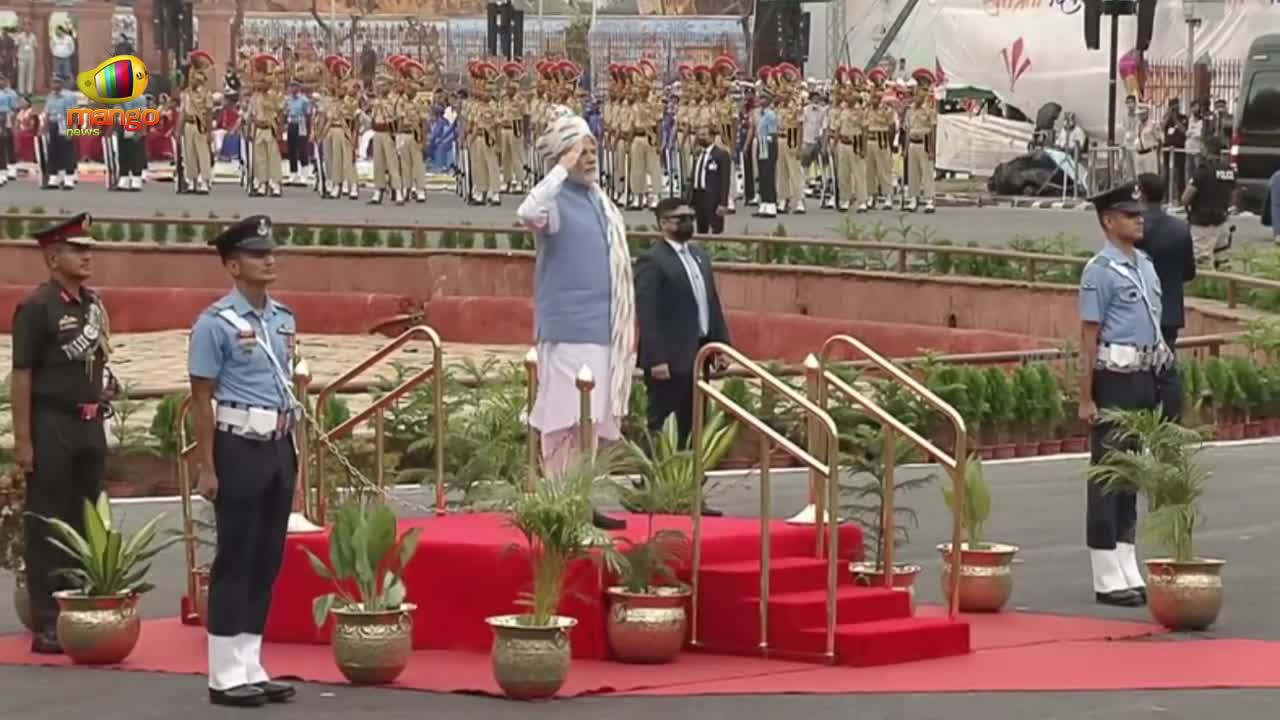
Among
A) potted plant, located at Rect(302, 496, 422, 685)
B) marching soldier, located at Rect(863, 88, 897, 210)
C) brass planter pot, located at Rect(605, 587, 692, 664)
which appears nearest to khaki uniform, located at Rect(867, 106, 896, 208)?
marching soldier, located at Rect(863, 88, 897, 210)

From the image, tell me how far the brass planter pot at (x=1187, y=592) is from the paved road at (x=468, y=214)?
66.8 ft

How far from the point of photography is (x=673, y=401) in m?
15.6

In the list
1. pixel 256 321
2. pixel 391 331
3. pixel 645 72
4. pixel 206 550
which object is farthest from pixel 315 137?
pixel 256 321

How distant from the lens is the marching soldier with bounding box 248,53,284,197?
153 ft

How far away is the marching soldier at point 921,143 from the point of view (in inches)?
1738

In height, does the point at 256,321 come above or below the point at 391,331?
above

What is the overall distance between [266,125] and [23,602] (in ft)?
113

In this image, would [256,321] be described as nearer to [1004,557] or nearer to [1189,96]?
[1004,557]

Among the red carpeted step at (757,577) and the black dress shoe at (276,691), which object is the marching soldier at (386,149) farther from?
the black dress shoe at (276,691)

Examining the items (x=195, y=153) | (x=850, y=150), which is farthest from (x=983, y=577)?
(x=195, y=153)

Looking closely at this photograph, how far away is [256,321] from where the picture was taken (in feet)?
37.4

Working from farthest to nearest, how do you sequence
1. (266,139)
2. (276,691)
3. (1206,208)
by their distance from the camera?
1. (266,139)
2. (1206,208)
3. (276,691)

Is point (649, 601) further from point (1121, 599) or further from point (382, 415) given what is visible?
point (1121, 599)

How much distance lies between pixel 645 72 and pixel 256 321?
33466 millimetres
